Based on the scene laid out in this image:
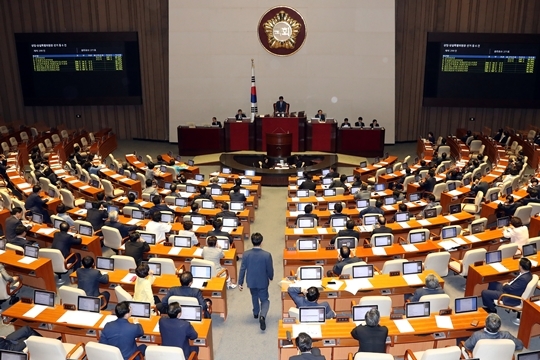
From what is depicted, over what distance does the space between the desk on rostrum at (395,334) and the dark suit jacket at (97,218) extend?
19.8 feet

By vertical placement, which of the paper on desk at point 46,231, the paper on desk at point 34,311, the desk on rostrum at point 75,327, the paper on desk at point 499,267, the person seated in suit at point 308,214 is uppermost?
the person seated in suit at point 308,214

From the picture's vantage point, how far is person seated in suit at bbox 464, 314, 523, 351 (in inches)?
269

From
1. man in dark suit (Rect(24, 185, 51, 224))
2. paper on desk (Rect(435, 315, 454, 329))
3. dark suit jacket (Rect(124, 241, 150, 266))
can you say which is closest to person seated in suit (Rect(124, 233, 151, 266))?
dark suit jacket (Rect(124, 241, 150, 266))

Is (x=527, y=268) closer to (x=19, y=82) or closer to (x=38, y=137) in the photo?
(x=38, y=137)

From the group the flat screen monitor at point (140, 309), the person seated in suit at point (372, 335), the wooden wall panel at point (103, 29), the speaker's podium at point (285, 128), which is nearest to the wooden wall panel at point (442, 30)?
the speaker's podium at point (285, 128)

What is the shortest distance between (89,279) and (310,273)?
3680mm

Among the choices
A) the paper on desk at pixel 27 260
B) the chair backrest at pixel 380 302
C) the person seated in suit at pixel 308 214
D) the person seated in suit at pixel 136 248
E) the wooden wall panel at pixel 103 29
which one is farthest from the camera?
the wooden wall panel at pixel 103 29

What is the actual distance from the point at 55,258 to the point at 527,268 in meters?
8.37

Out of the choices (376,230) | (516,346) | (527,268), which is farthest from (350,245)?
(516,346)

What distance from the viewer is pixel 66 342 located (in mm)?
8203

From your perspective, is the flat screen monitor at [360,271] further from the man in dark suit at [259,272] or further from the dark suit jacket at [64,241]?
the dark suit jacket at [64,241]

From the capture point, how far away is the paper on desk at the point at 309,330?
24.3 feet

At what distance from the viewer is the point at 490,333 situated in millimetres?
6914

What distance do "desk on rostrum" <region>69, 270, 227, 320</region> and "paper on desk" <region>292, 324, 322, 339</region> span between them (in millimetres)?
1791
